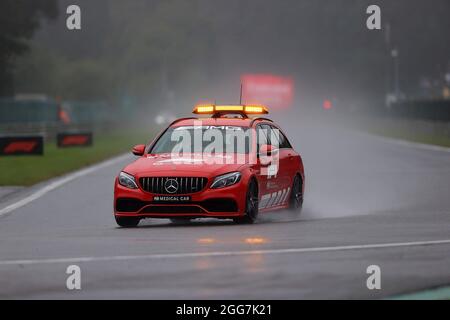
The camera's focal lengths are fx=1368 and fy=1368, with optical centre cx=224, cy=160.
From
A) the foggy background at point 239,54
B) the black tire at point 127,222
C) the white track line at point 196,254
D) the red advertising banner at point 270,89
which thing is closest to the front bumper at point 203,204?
the black tire at point 127,222

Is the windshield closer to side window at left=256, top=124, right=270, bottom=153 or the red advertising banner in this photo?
side window at left=256, top=124, right=270, bottom=153

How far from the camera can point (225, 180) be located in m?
16.4

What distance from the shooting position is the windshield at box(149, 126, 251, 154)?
17.4m

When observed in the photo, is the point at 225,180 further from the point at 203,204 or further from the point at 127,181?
the point at 127,181

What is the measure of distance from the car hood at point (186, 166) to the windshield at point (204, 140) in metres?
0.40

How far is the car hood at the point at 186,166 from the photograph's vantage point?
16.4 m

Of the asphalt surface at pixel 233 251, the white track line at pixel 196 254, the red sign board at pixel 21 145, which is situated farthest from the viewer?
the red sign board at pixel 21 145

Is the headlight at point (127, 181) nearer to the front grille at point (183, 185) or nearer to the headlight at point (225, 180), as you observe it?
the front grille at point (183, 185)

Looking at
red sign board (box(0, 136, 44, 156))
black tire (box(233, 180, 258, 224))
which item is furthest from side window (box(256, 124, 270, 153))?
red sign board (box(0, 136, 44, 156))

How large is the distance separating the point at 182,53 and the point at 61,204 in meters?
152

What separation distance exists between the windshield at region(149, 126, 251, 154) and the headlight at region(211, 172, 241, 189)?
0.89m

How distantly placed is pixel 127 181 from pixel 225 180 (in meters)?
1.22

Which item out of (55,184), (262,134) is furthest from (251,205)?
(55,184)

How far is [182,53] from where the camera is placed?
173 metres
